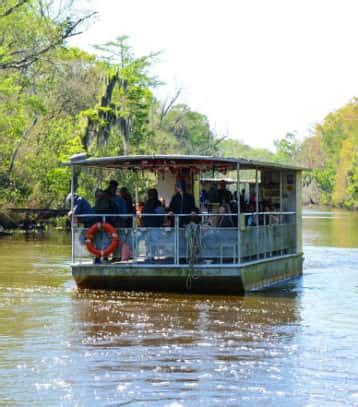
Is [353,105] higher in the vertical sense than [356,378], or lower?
higher

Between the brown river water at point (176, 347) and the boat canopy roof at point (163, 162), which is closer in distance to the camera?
the brown river water at point (176, 347)

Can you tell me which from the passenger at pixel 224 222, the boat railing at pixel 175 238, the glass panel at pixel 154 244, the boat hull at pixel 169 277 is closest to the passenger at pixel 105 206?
the boat railing at pixel 175 238

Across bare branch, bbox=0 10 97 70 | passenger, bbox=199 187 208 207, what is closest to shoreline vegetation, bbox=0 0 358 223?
bare branch, bbox=0 10 97 70

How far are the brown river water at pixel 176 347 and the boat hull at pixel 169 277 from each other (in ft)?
0.79

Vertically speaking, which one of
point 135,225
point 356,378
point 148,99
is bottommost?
point 356,378

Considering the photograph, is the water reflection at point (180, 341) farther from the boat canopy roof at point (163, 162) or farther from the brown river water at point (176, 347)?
the boat canopy roof at point (163, 162)

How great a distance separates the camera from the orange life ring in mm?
19562

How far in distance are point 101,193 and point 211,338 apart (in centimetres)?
611

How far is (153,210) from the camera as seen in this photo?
20.1 m

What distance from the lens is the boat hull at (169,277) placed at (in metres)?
19.2

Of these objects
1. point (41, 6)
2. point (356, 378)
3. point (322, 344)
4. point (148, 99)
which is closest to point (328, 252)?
point (41, 6)

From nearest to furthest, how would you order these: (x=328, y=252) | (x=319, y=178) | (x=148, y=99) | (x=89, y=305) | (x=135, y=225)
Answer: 1. (x=89, y=305)
2. (x=135, y=225)
3. (x=328, y=252)
4. (x=148, y=99)
5. (x=319, y=178)

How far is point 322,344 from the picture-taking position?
567 inches

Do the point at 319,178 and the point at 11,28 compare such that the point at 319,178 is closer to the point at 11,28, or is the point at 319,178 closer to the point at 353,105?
the point at 353,105
